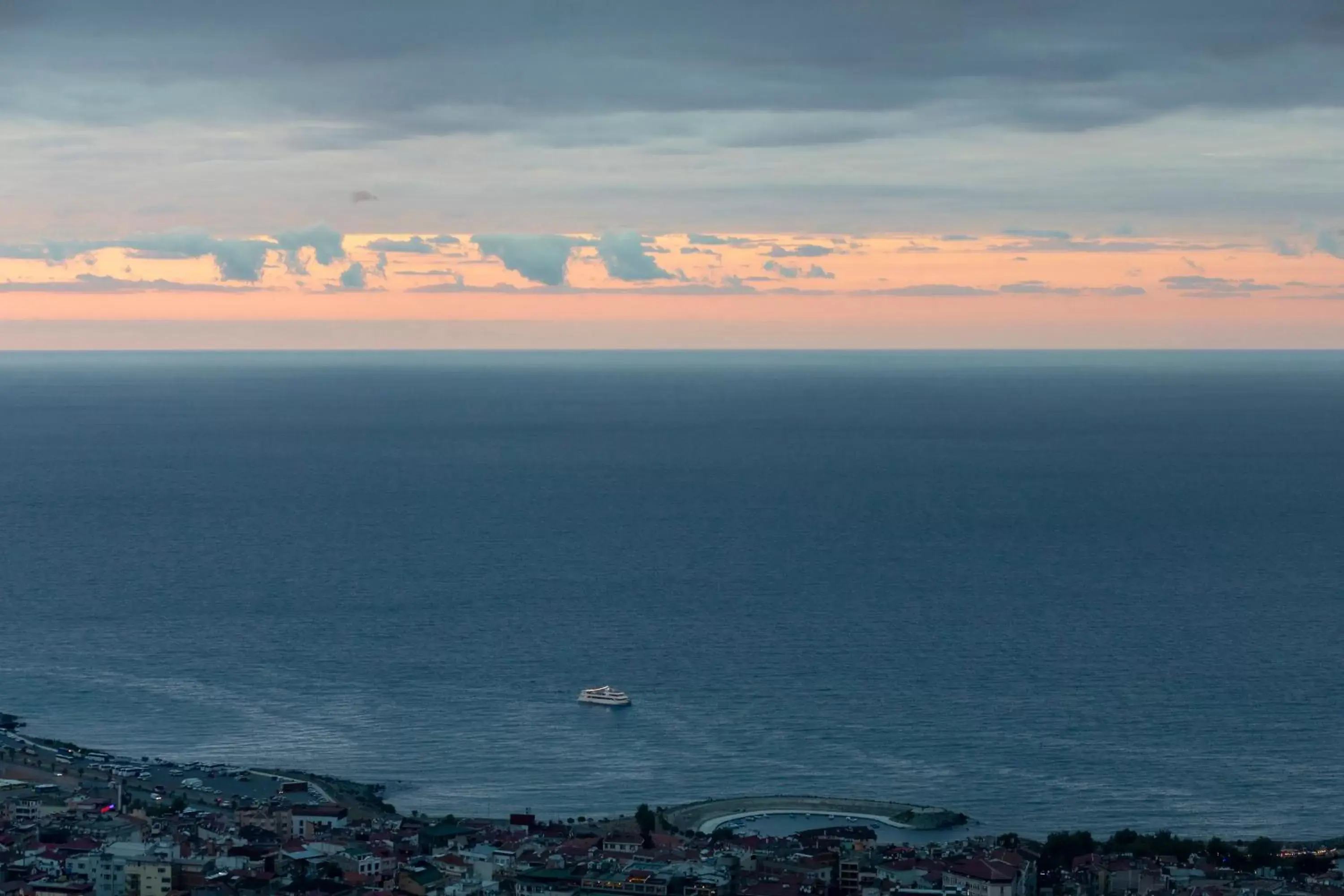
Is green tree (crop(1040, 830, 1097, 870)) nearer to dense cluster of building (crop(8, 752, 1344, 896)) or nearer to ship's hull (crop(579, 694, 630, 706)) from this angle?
dense cluster of building (crop(8, 752, 1344, 896))

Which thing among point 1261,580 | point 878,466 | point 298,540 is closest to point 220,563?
point 298,540

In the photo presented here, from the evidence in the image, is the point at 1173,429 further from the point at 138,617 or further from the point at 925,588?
the point at 138,617

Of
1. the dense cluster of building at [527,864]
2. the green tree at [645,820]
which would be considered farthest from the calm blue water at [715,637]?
the dense cluster of building at [527,864]

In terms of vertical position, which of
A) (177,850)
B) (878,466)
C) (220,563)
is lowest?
(177,850)

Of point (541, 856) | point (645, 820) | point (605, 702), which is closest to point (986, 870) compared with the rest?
point (645, 820)

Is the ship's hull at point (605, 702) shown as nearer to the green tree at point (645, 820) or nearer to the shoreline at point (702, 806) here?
the shoreline at point (702, 806)

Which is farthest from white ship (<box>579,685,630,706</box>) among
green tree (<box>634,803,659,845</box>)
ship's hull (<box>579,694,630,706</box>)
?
green tree (<box>634,803,659,845</box>)
